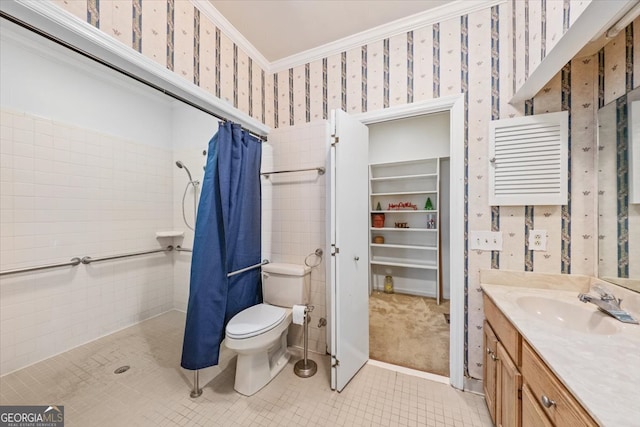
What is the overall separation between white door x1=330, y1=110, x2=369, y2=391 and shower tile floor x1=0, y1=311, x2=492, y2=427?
0.69ft

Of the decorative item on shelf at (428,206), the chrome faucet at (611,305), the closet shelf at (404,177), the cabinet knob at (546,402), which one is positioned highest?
the closet shelf at (404,177)

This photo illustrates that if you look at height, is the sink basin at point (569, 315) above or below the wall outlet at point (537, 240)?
below

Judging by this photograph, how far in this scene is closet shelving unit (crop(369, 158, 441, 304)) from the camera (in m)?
3.35

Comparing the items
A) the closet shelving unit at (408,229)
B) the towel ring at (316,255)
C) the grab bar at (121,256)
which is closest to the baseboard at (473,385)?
the towel ring at (316,255)

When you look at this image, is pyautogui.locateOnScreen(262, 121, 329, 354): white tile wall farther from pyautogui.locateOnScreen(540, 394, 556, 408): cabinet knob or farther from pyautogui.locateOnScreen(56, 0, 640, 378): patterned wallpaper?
pyautogui.locateOnScreen(540, 394, 556, 408): cabinet knob

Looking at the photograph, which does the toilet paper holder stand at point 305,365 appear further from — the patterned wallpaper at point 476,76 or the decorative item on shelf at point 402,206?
the decorative item on shelf at point 402,206

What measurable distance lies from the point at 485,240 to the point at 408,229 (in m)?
1.74

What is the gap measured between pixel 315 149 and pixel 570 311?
6.34ft

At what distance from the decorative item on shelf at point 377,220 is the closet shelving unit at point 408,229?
0.04 m

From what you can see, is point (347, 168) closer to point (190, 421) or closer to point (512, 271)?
point (512, 271)

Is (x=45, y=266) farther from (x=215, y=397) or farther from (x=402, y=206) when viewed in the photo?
(x=402, y=206)

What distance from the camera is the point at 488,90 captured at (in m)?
1.59

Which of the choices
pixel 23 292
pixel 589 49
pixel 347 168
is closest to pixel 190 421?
pixel 23 292

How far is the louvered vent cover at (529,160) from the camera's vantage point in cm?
142
